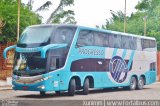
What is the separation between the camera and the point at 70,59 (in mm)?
22688

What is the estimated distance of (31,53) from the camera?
851 inches

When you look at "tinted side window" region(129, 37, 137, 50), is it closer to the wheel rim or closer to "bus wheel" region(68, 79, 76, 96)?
the wheel rim

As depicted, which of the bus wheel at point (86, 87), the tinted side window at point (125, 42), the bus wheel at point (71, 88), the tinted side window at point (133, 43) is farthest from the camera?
the tinted side window at point (133, 43)

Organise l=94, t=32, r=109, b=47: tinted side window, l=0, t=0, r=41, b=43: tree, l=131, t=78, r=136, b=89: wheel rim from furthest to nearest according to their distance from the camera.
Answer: l=0, t=0, r=41, b=43: tree, l=131, t=78, r=136, b=89: wheel rim, l=94, t=32, r=109, b=47: tinted side window

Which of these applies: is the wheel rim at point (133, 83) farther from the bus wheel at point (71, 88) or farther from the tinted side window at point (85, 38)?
the bus wheel at point (71, 88)

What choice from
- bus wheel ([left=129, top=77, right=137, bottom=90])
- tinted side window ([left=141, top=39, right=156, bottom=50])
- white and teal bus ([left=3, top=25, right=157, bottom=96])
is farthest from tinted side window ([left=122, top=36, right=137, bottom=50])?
bus wheel ([left=129, top=77, right=137, bottom=90])

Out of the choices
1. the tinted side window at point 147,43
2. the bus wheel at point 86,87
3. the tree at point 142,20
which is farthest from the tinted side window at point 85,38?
the tree at point 142,20

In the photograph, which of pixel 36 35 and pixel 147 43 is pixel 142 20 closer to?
pixel 147 43

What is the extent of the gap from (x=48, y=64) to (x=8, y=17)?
24685mm

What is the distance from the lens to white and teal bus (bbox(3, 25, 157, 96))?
845 inches

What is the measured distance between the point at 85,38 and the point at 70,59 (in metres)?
1.78

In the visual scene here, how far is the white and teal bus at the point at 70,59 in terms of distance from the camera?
2147 centimetres

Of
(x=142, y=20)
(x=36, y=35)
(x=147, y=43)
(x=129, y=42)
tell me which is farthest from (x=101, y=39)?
(x=142, y=20)

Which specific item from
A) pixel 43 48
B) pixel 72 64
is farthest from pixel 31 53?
pixel 72 64
